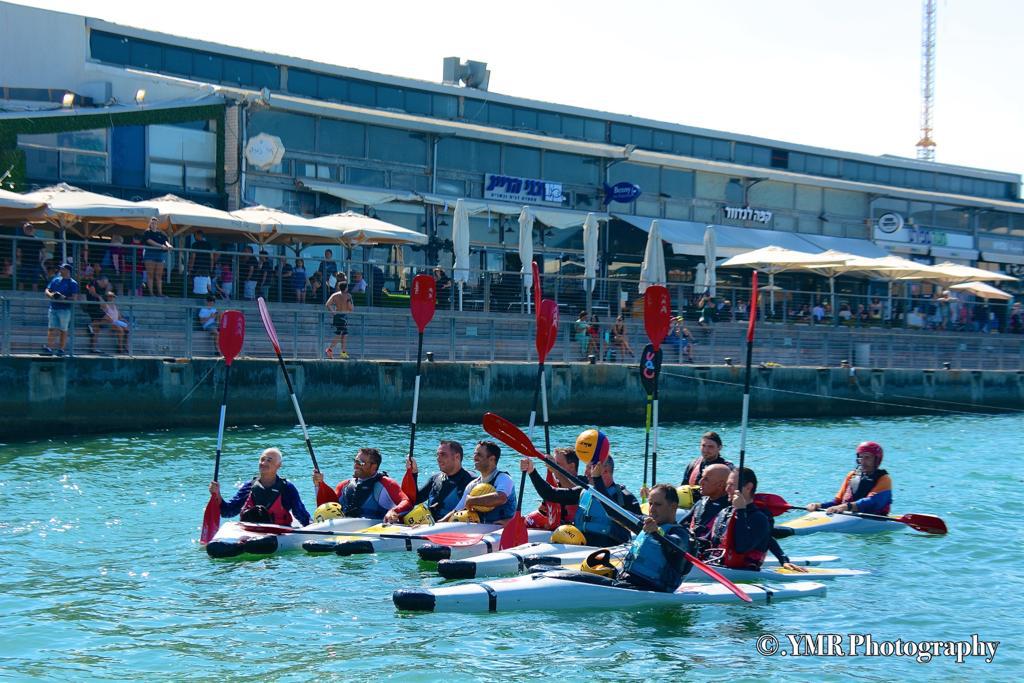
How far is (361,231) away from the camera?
85.1 feet

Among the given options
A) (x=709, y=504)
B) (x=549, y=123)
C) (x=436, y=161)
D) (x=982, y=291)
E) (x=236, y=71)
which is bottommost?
(x=709, y=504)

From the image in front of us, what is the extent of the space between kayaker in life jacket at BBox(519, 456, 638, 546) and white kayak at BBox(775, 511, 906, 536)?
361cm

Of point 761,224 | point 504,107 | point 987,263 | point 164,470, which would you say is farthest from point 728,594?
point 987,263

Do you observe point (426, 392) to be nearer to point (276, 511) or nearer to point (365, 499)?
point (365, 499)

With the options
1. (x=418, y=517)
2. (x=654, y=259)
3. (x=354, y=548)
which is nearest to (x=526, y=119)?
(x=654, y=259)

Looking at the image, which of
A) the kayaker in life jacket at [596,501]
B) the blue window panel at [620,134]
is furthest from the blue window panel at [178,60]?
the kayaker in life jacket at [596,501]

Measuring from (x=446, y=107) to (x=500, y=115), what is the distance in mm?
2288

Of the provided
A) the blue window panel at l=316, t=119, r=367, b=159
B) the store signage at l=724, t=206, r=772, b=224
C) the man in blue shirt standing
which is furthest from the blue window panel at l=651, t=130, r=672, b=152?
the man in blue shirt standing

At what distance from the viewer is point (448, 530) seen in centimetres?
1298

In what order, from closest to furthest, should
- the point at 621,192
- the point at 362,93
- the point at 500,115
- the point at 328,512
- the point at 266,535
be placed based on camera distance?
the point at 266,535 → the point at 328,512 → the point at 362,93 → the point at 621,192 → the point at 500,115

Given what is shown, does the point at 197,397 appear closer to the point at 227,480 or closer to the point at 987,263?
the point at 227,480

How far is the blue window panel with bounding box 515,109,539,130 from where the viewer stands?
40.0m

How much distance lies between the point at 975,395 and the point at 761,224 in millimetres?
12336

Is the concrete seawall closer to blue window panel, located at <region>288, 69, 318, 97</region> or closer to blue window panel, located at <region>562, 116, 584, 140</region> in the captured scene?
blue window panel, located at <region>288, 69, 318, 97</region>
